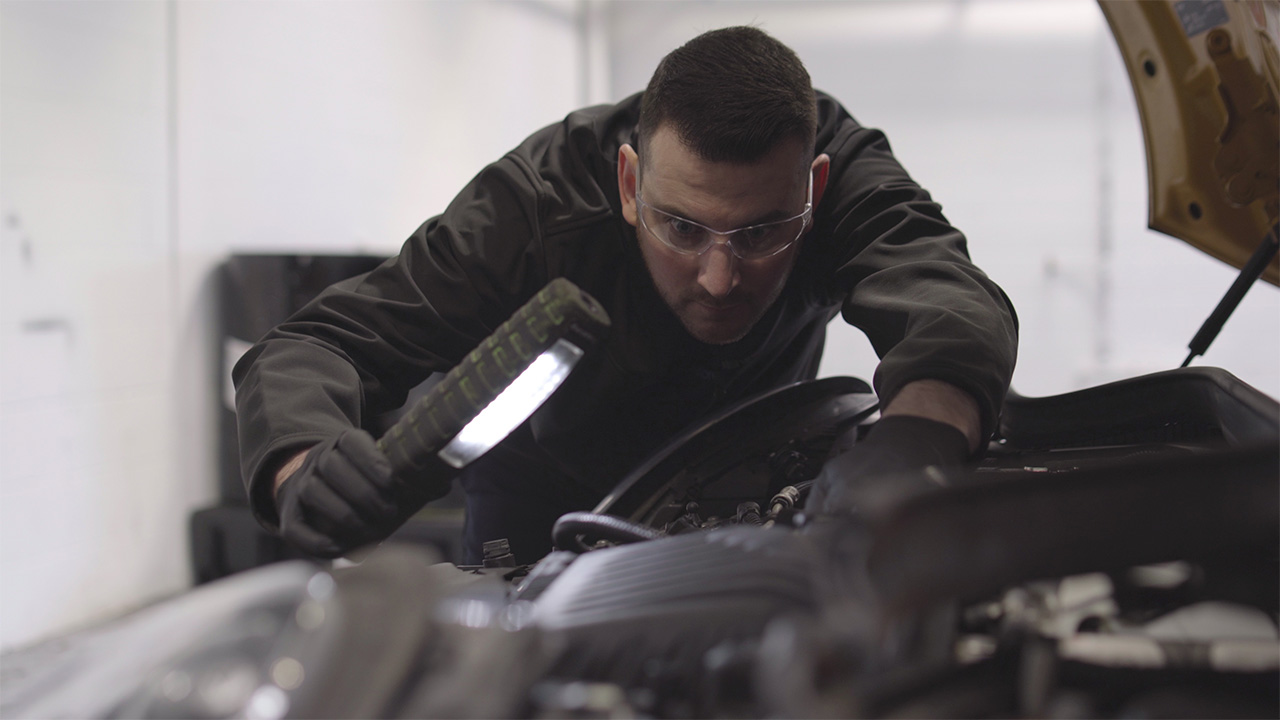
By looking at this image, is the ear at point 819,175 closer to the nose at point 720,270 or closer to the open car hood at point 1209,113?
the nose at point 720,270

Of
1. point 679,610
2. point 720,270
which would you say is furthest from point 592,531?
point 720,270

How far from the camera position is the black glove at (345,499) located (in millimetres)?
964

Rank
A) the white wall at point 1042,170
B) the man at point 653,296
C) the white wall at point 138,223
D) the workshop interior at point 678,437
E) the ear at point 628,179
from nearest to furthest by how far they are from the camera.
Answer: the workshop interior at point 678,437, the man at point 653,296, the ear at point 628,179, the white wall at point 138,223, the white wall at point 1042,170

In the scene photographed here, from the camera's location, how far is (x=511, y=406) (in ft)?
2.97

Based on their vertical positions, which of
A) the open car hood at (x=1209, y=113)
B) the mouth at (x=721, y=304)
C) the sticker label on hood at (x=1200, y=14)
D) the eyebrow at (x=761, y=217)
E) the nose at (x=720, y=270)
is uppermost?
the sticker label on hood at (x=1200, y=14)

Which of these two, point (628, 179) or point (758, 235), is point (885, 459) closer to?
point (758, 235)

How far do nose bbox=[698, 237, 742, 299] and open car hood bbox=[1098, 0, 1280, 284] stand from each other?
55cm

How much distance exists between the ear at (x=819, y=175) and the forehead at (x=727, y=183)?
5.8 inches

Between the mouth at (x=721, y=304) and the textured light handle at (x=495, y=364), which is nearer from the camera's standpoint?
the textured light handle at (x=495, y=364)

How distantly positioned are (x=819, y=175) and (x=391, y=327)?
752 millimetres

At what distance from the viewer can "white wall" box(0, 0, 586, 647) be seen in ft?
8.75

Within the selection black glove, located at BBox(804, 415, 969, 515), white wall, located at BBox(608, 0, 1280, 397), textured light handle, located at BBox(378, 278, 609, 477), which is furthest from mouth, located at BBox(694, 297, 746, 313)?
white wall, located at BBox(608, 0, 1280, 397)

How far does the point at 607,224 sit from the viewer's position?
1.58 metres

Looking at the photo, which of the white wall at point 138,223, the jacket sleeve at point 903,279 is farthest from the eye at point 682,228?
the white wall at point 138,223
